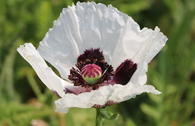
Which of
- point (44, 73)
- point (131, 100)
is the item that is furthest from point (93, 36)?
point (131, 100)

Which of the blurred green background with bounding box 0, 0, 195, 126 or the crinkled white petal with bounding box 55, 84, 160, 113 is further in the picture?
the blurred green background with bounding box 0, 0, 195, 126

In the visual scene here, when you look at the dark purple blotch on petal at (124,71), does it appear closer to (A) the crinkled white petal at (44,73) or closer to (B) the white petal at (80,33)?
(B) the white petal at (80,33)

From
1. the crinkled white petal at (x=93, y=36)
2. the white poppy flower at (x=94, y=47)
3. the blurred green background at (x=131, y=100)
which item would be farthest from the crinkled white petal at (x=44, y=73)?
the blurred green background at (x=131, y=100)

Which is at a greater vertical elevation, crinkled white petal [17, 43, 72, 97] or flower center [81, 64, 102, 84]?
flower center [81, 64, 102, 84]

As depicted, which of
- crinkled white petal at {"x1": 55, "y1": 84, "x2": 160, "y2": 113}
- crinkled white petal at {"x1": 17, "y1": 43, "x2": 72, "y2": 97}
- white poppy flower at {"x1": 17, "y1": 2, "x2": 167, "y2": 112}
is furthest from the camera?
A: white poppy flower at {"x1": 17, "y1": 2, "x2": 167, "y2": 112}

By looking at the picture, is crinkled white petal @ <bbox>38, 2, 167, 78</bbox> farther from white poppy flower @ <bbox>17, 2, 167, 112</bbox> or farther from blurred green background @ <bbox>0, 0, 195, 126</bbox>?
blurred green background @ <bbox>0, 0, 195, 126</bbox>

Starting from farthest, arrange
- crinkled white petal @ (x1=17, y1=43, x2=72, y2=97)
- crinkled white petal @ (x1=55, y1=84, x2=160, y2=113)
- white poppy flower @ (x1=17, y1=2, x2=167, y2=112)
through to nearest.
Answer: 1. white poppy flower @ (x1=17, y1=2, x2=167, y2=112)
2. crinkled white petal @ (x1=17, y1=43, x2=72, y2=97)
3. crinkled white petal @ (x1=55, y1=84, x2=160, y2=113)

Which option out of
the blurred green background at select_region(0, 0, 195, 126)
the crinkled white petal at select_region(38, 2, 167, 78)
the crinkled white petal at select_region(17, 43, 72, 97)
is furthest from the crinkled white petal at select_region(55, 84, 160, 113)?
the blurred green background at select_region(0, 0, 195, 126)
